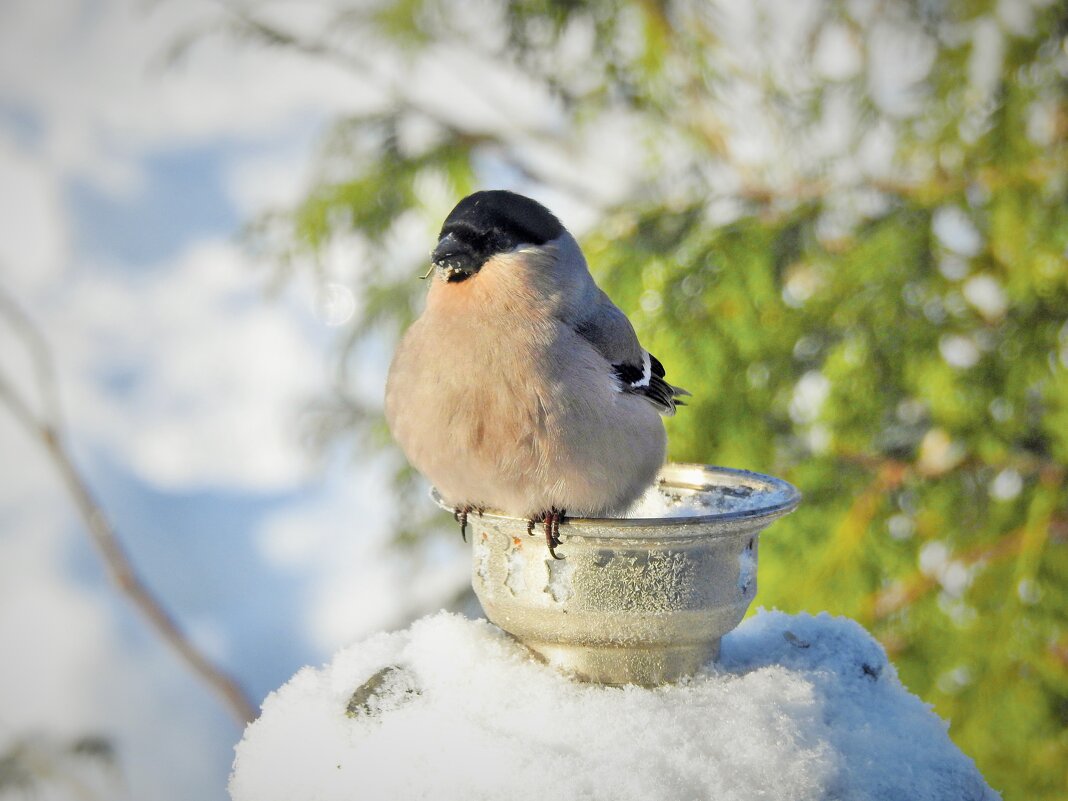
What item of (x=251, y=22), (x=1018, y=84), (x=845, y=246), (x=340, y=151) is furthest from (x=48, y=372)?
(x=1018, y=84)

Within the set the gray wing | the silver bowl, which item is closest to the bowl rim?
the silver bowl

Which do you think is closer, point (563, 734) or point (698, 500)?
point (563, 734)

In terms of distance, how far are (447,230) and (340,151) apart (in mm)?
1321

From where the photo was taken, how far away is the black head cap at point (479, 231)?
101 centimetres

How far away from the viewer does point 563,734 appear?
0.80 m

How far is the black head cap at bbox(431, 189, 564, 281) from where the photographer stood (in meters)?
1.01

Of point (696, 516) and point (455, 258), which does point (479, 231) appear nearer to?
point (455, 258)

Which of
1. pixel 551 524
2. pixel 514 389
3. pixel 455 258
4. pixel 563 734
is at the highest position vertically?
pixel 455 258

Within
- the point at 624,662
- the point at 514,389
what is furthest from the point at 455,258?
the point at 624,662

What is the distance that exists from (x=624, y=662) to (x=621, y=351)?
0.37 m

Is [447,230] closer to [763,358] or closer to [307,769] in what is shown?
[307,769]

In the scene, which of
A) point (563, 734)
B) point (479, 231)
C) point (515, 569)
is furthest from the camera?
point (479, 231)

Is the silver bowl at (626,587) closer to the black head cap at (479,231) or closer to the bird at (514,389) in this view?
the bird at (514,389)

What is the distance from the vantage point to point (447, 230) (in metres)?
1.02
